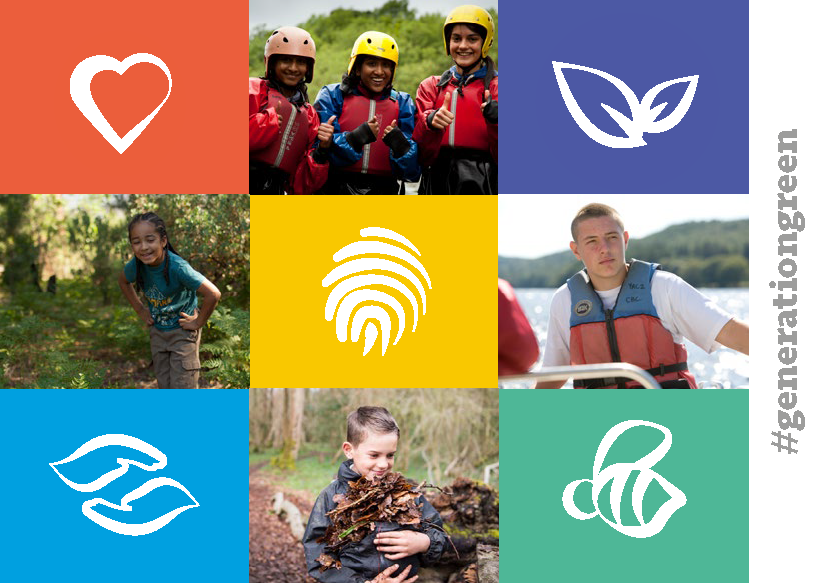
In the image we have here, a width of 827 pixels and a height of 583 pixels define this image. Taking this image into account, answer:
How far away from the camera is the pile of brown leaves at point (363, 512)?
4.88 m

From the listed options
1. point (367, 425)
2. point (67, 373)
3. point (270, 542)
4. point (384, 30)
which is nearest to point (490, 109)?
point (367, 425)

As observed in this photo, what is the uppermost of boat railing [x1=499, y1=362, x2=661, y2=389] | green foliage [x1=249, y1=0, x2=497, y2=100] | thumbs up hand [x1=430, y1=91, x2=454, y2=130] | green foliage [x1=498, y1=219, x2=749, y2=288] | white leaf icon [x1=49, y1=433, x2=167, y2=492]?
green foliage [x1=249, y1=0, x2=497, y2=100]

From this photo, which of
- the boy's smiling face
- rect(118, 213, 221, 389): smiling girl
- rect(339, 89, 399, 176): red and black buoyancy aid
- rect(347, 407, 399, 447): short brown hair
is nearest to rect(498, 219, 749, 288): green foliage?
rect(339, 89, 399, 176): red and black buoyancy aid

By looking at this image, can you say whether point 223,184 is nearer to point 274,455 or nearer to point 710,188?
point 274,455

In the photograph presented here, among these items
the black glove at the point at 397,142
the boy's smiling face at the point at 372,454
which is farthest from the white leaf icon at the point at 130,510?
the black glove at the point at 397,142

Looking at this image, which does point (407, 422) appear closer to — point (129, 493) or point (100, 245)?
point (129, 493)

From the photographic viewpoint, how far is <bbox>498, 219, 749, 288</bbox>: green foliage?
519 centimetres

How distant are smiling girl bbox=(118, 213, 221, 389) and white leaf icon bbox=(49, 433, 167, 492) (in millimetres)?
341

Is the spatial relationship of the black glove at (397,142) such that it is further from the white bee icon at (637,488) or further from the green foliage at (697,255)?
the white bee icon at (637,488)

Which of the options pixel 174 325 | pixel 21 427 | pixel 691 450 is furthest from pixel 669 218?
pixel 21 427

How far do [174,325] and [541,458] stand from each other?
2.16 metres

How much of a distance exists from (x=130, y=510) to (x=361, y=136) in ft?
7.96

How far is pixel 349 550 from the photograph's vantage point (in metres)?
4.89

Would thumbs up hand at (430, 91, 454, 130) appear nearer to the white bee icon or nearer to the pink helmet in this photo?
the pink helmet
